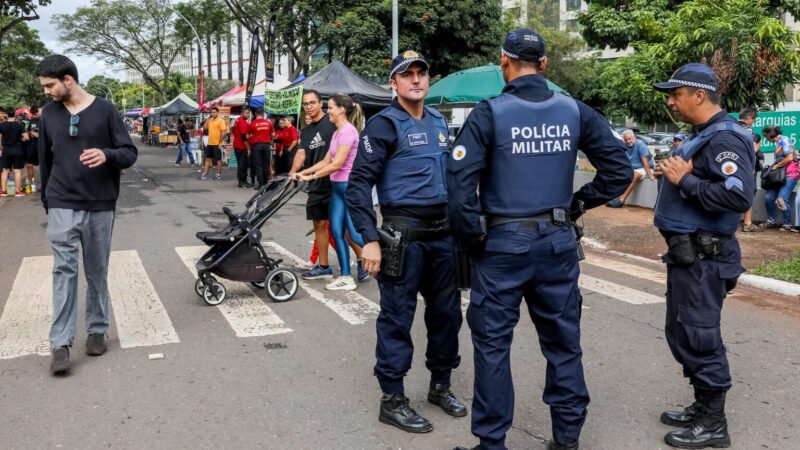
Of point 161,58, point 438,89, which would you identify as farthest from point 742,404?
point 161,58

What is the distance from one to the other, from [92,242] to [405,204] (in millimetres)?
2449

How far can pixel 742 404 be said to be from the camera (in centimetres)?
432

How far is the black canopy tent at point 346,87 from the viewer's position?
57.3 ft

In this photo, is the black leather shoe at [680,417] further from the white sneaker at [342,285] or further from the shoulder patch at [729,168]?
the white sneaker at [342,285]

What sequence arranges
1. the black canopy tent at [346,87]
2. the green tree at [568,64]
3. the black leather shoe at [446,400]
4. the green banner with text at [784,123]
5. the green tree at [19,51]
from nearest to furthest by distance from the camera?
1. the black leather shoe at [446,400]
2. the green banner with text at [784,123]
3. the black canopy tent at [346,87]
4. the green tree at [19,51]
5. the green tree at [568,64]

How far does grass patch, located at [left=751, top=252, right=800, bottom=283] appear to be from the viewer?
7.78 m

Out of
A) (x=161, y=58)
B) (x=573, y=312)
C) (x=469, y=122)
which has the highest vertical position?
(x=161, y=58)

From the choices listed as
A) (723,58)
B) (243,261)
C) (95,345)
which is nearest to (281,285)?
(243,261)

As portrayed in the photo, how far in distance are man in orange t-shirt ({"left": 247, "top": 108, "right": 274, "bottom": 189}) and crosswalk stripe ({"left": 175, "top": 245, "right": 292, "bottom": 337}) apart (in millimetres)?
9748

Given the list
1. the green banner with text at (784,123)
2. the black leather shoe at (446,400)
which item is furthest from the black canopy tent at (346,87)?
the black leather shoe at (446,400)

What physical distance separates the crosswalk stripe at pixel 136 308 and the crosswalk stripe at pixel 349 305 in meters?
1.38

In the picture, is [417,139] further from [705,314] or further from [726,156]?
[705,314]

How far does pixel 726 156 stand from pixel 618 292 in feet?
12.8

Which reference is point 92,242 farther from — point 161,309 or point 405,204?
point 405,204
